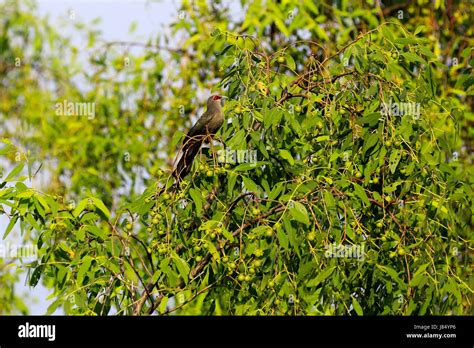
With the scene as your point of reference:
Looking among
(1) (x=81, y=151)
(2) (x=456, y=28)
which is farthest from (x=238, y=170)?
(2) (x=456, y=28)

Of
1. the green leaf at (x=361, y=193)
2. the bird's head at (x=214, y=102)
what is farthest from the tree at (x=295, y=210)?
the bird's head at (x=214, y=102)

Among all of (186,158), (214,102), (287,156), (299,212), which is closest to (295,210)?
(299,212)

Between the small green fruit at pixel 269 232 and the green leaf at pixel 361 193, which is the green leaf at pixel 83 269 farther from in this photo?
the green leaf at pixel 361 193

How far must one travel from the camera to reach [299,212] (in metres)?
3.59

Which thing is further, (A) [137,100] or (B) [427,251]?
(A) [137,100]

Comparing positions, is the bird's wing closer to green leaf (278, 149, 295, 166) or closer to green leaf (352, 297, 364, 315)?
green leaf (278, 149, 295, 166)

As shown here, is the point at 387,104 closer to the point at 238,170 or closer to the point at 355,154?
the point at 355,154

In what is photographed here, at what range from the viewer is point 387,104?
13.0 feet

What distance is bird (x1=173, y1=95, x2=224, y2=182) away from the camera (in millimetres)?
3945

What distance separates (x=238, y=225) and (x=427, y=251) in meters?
0.77

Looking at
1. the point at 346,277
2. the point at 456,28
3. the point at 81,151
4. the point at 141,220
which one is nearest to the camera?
the point at 346,277

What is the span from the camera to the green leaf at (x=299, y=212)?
3.55 metres

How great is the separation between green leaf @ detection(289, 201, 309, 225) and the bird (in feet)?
1.57

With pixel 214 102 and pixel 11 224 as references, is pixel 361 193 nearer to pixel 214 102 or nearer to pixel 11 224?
pixel 214 102
